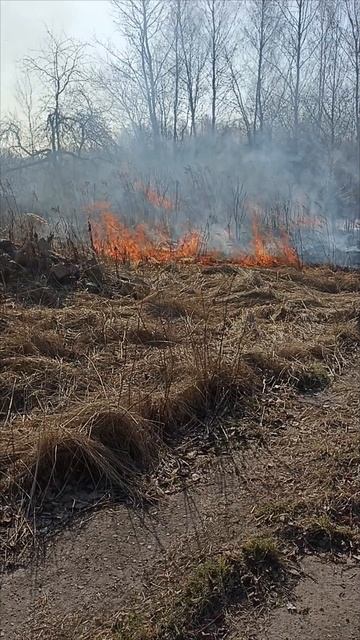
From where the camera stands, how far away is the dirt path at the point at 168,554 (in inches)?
80.3

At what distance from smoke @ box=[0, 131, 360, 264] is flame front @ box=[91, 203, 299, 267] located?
48cm

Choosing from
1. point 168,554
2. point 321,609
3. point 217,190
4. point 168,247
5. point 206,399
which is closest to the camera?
point 321,609

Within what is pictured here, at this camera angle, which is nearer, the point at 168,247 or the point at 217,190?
the point at 168,247

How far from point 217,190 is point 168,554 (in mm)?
13153

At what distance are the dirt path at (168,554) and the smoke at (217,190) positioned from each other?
7.30 meters

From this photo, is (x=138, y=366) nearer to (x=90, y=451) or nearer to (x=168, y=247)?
(x=90, y=451)

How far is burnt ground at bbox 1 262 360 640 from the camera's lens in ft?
6.70

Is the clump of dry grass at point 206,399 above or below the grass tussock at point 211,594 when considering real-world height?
above

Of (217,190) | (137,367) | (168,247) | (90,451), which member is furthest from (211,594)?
(217,190)

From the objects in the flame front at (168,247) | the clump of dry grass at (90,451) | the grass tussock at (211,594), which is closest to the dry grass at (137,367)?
the clump of dry grass at (90,451)

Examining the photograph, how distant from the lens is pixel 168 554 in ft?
7.79

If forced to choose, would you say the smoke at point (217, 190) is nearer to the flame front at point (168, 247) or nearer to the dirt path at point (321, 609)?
the flame front at point (168, 247)

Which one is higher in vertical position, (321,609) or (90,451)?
(90,451)

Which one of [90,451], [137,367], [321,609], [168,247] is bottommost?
[321,609]
